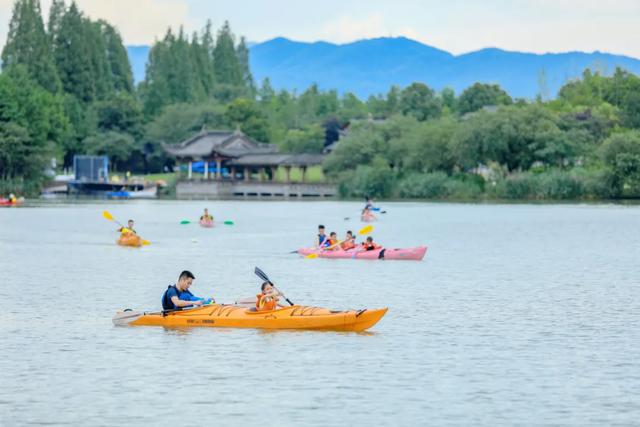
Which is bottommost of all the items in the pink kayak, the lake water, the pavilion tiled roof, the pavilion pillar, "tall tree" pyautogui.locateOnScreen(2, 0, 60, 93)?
the lake water

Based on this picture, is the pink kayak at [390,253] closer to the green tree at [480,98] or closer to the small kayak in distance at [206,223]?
the small kayak in distance at [206,223]

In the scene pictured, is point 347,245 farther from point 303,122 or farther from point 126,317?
point 303,122

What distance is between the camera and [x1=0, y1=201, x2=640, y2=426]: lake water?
16.6 m

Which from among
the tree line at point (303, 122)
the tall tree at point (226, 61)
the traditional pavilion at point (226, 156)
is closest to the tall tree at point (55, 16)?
the tree line at point (303, 122)

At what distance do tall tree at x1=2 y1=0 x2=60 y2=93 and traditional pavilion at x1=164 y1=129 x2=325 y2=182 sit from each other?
13534 millimetres

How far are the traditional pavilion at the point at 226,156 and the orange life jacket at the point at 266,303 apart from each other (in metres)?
90.5

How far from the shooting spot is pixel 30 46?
Result: 117688 millimetres

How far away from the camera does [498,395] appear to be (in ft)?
57.2

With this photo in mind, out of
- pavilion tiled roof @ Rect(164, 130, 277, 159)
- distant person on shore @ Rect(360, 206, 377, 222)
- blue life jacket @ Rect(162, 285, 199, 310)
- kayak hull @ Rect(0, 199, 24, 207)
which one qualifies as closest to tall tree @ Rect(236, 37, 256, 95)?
pavilion tiled roof @ Rect(164, 130, 277, 159)

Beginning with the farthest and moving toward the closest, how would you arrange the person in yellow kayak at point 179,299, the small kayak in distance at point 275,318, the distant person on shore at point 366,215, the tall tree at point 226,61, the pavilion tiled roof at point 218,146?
the tall tree at point 226,61 → the pavilion tiled roof at point 218,146 → the distant person on shore at point 366,215 → the person in yellow kayak at point 179,299 → the small kayak in distance at point 275,318

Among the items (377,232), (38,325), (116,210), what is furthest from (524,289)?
(116,210)

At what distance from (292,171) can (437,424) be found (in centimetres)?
11378

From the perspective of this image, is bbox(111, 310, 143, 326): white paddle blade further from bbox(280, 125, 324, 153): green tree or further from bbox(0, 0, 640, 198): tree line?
bbox(280, 125, 324, 153): green tree

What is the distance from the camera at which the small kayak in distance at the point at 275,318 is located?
22.2 m
